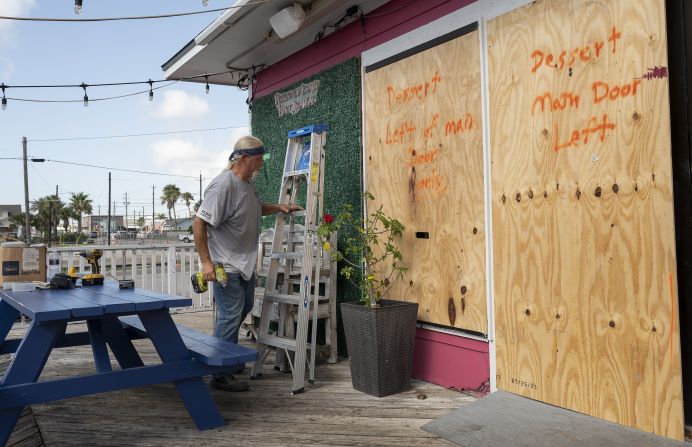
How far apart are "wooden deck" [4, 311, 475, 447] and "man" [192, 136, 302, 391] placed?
328 millimetres

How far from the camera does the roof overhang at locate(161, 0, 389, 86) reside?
3836 millimetres

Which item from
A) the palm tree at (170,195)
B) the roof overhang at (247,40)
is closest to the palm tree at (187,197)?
the palm tree at (170,195)

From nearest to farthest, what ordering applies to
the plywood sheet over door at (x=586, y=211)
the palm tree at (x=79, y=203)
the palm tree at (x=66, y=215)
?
the plywood sheet over door at (x=586, y=211)
the palm tree at (x=66, y=215)
the palm tree at (x=79, y=203)

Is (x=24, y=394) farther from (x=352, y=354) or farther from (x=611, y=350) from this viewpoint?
(x=611, y=350)

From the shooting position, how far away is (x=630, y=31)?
2.21 m

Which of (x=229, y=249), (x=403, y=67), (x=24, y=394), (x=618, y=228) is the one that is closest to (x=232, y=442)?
(x=24, y=394)

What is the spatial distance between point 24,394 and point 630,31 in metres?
3.17

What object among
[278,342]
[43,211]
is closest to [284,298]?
[278,342]

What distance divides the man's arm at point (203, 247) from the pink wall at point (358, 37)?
6.18 ft

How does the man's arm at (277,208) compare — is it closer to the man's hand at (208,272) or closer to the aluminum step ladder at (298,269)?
the aluminum step ladder at (298,269)

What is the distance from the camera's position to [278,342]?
338cm

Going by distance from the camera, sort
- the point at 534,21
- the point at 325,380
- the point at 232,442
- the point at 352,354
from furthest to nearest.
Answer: the point at 325,380, the point at 352,354, the point at 534,21, the point at 232,442

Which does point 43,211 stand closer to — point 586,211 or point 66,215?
point 66,215

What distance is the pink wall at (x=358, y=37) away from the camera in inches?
130
